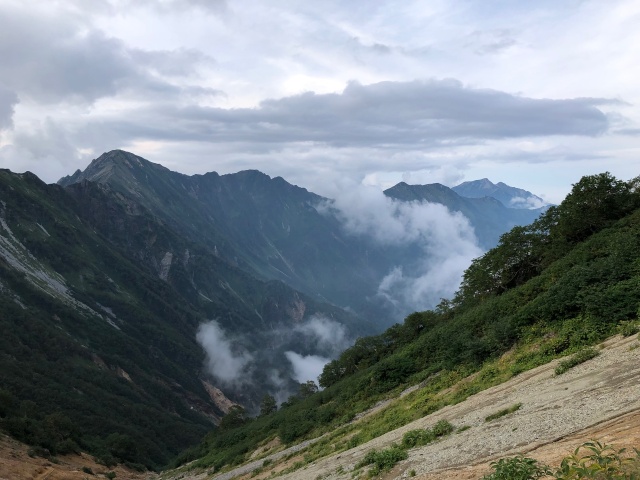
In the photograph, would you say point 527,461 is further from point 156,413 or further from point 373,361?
point 156,413

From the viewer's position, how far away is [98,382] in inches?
7180

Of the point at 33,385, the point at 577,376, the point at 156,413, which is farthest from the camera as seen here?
the point at 156,413

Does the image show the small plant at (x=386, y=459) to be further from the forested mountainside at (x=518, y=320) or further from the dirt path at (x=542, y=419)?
the dirt path at (x=542, y=419)

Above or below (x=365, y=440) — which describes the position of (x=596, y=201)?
above

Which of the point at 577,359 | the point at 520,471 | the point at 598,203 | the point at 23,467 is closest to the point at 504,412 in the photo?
the point at 577,359

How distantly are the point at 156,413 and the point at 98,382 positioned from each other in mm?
25752

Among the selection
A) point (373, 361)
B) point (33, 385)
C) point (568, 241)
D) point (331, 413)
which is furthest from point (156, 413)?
point (568, 241)

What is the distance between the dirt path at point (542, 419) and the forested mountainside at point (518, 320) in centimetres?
175

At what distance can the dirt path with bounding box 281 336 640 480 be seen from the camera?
14.3 m

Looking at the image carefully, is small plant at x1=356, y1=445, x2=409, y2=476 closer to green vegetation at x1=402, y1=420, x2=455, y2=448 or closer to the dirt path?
the dirt path

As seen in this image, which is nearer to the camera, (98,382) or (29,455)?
(29,455)

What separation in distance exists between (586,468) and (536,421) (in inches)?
280

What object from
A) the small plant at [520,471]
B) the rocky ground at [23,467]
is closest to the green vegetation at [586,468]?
the small plant at [520,471]

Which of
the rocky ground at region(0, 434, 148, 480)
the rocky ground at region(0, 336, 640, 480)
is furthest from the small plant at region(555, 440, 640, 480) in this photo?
the rocky ground at region(0, 434, 148, 480)
